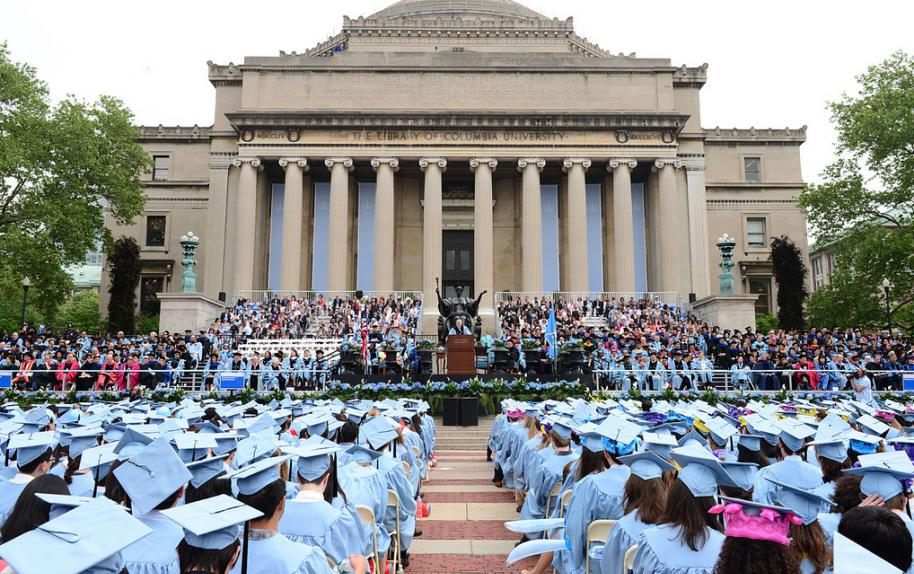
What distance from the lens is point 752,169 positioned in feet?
163

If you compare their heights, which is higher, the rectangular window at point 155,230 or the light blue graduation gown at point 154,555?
the rectangular window at point 155,230

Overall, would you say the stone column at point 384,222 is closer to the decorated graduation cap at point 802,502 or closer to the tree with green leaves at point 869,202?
the tree with green leaves at point 869,202

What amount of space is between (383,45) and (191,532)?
172 ft

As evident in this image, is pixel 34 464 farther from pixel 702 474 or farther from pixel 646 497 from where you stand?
pixel 702 474

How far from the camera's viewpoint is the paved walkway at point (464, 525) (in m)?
7.48

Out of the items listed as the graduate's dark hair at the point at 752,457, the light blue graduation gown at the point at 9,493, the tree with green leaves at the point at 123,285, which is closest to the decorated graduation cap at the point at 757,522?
the graduate's dark hair at the point at 752,457

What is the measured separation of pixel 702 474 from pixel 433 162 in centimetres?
3849

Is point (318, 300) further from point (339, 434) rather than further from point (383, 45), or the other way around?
point (339, 434)

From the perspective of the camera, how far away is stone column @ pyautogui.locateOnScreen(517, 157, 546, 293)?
133 feet

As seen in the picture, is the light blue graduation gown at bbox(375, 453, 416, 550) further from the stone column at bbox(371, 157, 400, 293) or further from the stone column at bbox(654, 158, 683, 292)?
the stone column at bbox(654, 158, 683, 292)

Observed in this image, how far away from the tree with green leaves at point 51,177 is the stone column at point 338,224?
38.3 ft

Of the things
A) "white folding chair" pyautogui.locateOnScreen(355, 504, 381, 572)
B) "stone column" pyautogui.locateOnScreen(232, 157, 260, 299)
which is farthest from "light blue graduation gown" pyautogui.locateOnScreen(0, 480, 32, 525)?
"stone column" pyautogui.locateOnScreen(232, 157, 260, 299)

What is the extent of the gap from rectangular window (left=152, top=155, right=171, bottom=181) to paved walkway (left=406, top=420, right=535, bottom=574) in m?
42.5

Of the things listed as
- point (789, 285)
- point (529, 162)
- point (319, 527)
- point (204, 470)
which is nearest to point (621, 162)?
point (529, 162)
